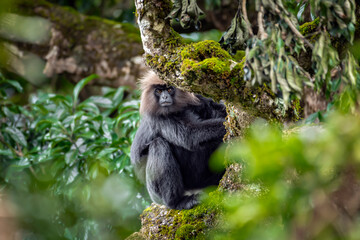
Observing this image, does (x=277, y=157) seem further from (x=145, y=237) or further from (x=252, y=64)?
(x=145, y=237)

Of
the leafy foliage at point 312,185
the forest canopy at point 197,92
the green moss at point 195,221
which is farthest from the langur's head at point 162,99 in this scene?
the leafy foliage at point 312,185

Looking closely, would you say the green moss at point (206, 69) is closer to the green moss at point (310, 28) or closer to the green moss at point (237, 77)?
the green moss at point (237, 77)

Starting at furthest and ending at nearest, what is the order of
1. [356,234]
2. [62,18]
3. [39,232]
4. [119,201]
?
[62,18]
[39,232]
[119,201]
[356,234]

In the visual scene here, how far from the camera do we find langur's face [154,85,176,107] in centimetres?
414

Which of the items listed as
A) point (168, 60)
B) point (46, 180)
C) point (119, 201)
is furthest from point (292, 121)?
point (46, 180)

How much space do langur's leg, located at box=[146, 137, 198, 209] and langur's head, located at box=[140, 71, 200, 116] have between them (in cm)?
33

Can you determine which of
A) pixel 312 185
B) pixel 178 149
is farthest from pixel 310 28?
pixel 312 185

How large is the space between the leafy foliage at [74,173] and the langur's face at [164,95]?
1.29 m

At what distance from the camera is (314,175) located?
1.09m

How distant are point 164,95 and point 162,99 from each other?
0.06 meters

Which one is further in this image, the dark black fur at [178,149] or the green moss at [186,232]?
the dark black fur at [178,149]

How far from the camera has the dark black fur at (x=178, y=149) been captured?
3.86m

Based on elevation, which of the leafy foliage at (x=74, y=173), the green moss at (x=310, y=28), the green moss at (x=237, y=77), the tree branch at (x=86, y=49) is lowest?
the leafy foliage at (x=74, y=173)

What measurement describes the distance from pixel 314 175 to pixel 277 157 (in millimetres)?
132
